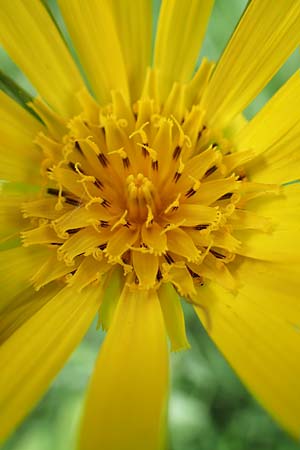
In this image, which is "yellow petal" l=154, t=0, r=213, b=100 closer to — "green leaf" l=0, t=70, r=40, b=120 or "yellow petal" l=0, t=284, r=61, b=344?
"green leaf" l=0, t=70, r=40, b=120

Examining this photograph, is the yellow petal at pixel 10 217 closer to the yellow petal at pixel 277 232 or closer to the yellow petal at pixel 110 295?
the yellow petal at pixel 110 295

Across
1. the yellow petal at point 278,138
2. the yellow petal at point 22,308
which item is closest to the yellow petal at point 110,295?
the yellow petal at point 22,308

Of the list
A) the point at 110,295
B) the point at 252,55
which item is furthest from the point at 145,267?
the point at 252,55

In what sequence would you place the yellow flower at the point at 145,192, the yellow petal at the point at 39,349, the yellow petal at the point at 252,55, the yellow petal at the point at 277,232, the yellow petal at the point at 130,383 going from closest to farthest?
the yellow petal at the point at 130,383 < the yellow petal at the point at 39,349 < the yellow flower at the point at 145,192 < the yellow petal at the point at 277,232 < the yellow petal at the point at 252,55

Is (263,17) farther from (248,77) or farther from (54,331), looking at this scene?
(54,331)

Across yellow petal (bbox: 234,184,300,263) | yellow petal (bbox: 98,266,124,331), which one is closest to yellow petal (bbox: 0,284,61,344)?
yellow petal (bbox: 98,266,124,331)

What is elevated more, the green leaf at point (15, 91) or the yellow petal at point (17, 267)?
the green leaf at point (15, 91)

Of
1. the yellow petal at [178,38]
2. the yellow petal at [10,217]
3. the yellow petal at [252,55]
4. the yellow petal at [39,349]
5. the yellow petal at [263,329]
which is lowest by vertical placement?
the yellow petal at [263,329]

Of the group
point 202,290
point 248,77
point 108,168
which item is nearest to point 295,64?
point 248,77
